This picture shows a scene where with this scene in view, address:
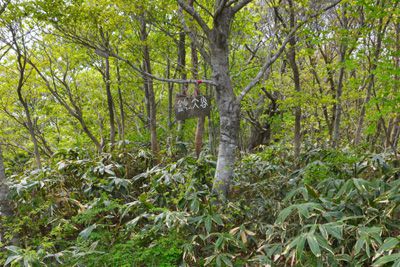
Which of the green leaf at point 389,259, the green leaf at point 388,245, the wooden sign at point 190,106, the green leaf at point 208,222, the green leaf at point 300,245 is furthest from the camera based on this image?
the wooden sign at point 190,106

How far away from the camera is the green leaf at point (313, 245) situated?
109 inches

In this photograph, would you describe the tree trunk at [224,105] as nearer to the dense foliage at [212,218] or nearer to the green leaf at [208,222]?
the dense foliage at [212,218]

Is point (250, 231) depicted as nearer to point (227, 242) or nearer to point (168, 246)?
point (227, 242)

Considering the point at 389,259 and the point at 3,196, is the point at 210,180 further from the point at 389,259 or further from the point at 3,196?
the point at 389,259

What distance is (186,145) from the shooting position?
7777mm

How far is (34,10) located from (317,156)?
5.35 metres

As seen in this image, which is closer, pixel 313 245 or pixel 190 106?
pixel 313 245

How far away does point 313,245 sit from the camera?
9.37 feet

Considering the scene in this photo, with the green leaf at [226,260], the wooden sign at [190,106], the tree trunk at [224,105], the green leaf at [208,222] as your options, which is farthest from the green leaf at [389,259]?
the wooden sign at [190,106]

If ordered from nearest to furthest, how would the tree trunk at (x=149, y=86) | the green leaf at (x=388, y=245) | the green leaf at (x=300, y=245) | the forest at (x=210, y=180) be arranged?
the green leaf at (x=388, y=245) → the green leaf at (x=300, y=245) → the forest at (x=210, y=180) → the tree trunk at (x=149, y=86)

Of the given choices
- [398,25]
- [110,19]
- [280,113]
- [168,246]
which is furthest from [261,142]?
[168,246]

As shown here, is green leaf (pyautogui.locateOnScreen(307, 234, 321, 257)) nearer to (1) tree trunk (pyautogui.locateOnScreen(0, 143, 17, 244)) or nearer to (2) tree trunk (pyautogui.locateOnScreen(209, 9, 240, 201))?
(2) tree trunk (pyautogui.locateOnScreen(209, 9, 240, 201))

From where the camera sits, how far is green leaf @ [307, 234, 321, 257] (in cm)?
278

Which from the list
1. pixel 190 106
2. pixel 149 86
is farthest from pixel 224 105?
pixel 149 86
